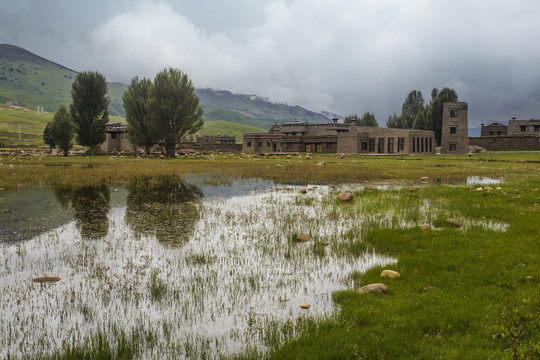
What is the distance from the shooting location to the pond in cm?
603

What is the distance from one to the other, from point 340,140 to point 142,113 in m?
42.5

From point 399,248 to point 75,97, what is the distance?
81.4m

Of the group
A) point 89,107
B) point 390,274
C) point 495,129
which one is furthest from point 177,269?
point 495,129

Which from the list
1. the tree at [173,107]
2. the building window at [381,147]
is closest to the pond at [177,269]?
the tree at [173,107]

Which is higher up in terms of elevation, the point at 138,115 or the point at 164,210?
the point at 138,115

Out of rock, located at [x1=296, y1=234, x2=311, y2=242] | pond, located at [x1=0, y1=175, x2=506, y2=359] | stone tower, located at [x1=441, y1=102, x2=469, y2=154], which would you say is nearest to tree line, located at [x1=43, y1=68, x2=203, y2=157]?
pond, located at [x1=0, y1=175, x2=506, y2=359]

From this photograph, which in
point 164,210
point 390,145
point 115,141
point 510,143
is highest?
point 510,143

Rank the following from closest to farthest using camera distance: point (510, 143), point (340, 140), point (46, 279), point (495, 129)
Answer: point (46, 279), point (340, 140), point (510, 143), point (495, 129)

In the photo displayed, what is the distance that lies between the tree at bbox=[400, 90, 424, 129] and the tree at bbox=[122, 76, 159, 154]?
73231mm

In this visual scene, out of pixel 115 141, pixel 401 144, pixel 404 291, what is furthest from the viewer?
pixel 115 141

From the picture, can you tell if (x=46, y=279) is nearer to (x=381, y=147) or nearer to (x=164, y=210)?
(x=164, y=210)

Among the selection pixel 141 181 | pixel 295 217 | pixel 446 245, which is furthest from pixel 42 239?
pixel 141 181

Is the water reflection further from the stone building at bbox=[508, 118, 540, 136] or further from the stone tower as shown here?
the stone building at bbox=[508, 118, 540, 136]

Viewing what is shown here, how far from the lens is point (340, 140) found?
271 feet
